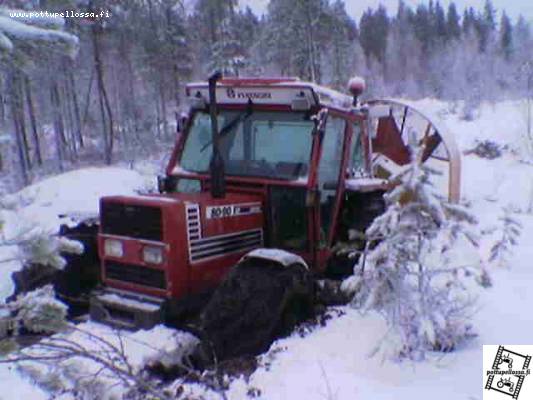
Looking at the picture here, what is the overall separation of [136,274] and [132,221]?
450 millimetres

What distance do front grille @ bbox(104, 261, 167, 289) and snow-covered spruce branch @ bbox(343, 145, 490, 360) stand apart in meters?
1.57

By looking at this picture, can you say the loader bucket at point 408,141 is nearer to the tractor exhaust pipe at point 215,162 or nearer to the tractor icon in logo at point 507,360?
the tractor exhaust pipe at point 215,162

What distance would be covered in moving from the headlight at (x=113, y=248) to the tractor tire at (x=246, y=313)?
36.4 inches

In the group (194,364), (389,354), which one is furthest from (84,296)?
(389,354)

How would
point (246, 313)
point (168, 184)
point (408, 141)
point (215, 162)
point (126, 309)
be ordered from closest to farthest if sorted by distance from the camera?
point (246, 313), point (126, 309), point (215, 162), point (168, 184), point (408, 141)

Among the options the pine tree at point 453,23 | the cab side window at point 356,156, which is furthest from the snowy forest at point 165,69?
the cab side window at point 356,156

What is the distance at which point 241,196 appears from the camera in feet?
19.2

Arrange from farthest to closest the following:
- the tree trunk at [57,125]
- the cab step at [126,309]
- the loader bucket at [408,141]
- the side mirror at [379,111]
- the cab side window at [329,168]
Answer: the tree trunk at [57,125], the loader bucket at [408,141], the side mirror at [379,111], the cab side window at [329,168], the cab step at [126,309]

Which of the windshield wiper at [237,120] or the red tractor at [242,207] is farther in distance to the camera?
the windshield wiper at [237,120]

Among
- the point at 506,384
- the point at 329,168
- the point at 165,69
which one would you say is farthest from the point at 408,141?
the point at 165,69

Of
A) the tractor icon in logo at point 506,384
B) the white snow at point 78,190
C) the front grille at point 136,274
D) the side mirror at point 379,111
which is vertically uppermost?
the side mirror at point 379,111

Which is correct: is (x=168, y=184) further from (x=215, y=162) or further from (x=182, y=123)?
(x=215, y=162)

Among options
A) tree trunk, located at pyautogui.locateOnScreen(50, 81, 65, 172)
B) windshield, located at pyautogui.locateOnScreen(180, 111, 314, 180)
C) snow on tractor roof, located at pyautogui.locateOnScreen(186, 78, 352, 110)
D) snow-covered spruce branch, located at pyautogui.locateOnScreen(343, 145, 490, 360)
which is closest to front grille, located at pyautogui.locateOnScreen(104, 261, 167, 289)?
windshield, located at pyautogui.locateOnScreen(180, 111, 314, 180)

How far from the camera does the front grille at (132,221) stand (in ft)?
16.8
